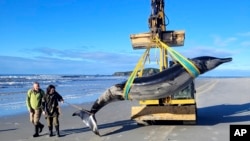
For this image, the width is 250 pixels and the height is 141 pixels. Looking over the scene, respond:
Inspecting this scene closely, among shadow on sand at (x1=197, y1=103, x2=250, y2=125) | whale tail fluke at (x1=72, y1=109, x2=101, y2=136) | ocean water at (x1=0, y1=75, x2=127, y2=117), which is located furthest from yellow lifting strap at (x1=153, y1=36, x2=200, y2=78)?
ocean water at (x1=0, y1=75, x2=127, y2=117)

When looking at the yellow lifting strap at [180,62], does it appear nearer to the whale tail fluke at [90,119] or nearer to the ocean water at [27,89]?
the whale tail fluke at [90,119]

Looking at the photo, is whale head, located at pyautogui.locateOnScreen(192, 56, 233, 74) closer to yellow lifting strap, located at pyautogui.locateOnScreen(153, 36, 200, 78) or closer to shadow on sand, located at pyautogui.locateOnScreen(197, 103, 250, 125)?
yellow lifting strap, located at pyautogui.locateOnScreen(153, 36, 200, 78)

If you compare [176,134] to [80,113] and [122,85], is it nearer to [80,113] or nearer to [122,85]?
[122,85]

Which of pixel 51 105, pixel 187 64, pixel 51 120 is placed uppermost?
pixel 187 64

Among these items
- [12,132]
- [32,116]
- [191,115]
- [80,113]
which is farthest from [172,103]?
[12,132]

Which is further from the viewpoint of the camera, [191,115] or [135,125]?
[135,125]

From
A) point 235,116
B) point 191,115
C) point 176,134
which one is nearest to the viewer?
point 176,134

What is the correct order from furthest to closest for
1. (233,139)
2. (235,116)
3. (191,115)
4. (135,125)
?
(235,116) < (135,125) < (191,115) < (233,139)

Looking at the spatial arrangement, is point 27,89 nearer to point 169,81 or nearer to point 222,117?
point 222,117

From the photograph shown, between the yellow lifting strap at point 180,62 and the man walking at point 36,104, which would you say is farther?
the man walking at point 36,104

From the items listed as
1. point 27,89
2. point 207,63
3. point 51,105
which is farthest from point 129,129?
point 27,89

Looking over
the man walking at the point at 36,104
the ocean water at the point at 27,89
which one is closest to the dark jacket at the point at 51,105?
the man walking at the point at 36,104

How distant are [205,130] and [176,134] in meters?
1.12

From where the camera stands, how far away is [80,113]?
10.8 m
